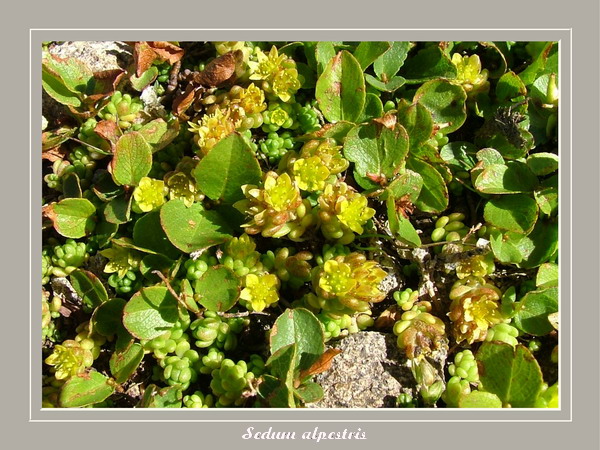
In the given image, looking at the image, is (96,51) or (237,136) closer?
(237,136)

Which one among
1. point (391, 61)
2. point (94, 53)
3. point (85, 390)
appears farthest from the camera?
point (94, 53)

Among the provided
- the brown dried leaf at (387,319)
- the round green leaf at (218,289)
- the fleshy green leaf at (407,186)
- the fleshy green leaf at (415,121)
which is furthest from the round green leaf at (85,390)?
the fleshy green leaf at (415,121)

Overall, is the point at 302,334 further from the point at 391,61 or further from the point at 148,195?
the point at 391,61

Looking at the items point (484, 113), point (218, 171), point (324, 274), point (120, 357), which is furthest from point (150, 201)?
point (484, 113)

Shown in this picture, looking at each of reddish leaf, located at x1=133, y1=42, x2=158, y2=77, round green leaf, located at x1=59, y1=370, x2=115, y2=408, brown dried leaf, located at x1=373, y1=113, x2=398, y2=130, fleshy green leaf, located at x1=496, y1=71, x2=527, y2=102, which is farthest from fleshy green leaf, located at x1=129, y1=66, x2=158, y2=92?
fleshy green leaf, located at x1=496, y1=71, x2=527, y2=102

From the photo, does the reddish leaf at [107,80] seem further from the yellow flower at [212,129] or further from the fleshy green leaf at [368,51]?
the fleshy green leaf at [368,51]

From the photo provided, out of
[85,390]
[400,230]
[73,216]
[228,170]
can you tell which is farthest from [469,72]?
→ [85,390]
